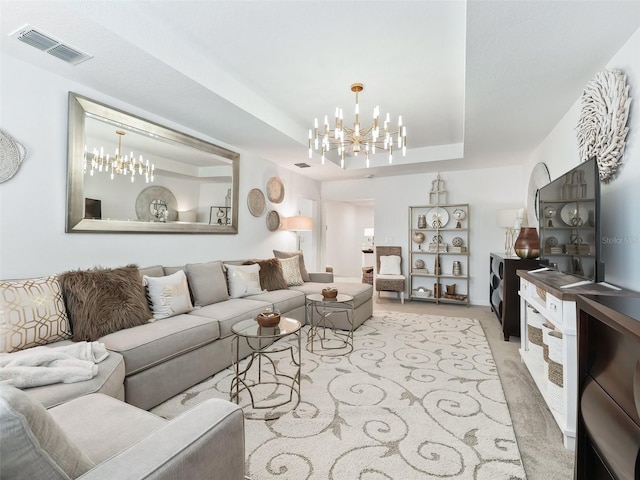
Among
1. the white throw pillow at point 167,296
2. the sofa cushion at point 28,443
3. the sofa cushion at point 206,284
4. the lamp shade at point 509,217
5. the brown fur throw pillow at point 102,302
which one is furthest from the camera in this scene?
the lamp shade at point 509,217

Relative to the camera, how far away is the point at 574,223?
2.14 m

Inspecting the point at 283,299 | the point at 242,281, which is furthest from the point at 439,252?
the point at 242,281

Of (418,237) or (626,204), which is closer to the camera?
(626,204)

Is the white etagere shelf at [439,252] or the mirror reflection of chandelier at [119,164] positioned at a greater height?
the mirror reflection of chandelier at [119,164]

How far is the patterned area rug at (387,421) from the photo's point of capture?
158 cm

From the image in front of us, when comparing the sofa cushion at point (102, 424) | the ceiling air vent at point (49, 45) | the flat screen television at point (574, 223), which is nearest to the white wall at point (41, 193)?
the ceiling air vent at point (49, 45)

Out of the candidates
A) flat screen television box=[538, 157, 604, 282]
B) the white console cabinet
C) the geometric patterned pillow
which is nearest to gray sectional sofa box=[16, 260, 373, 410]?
the geometric patterned pillow

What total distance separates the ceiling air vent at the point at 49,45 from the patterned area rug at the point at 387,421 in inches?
98.1

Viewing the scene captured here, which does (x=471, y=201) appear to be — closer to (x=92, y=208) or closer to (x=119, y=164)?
(x=119, y=164)

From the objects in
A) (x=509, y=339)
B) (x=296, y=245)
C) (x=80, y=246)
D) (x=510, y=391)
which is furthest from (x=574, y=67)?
(x=296, y=245)

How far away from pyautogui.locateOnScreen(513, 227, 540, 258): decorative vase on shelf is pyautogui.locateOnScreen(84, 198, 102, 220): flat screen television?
4233mm

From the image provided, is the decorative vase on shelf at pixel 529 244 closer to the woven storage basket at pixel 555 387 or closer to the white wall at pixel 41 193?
the woven storage basket at pixel 555 387

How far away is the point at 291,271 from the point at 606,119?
3603 millimetres

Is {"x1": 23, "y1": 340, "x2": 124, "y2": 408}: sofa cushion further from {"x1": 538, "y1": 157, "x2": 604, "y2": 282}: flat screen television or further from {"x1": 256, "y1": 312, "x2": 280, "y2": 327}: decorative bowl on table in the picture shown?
{"x1": 538, "y1": 157, "x2": 604, "y2": 282}: flat screen television
